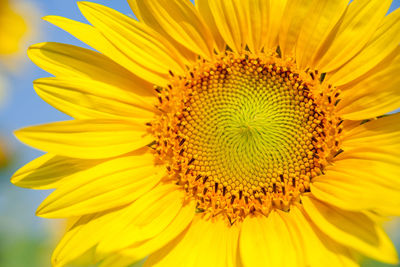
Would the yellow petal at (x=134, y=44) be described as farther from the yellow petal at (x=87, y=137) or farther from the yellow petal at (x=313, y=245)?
the yellow petal at (x=313, y=245)

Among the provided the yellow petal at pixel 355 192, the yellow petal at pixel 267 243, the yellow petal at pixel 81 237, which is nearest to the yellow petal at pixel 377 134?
the yellow petal at pixel 355 192

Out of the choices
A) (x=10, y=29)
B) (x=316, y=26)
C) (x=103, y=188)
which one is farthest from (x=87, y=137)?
(x=10, y=29)

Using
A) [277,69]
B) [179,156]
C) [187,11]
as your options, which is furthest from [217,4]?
[179,156]

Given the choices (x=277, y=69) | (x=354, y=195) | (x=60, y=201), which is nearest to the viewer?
(x=354, y=195)

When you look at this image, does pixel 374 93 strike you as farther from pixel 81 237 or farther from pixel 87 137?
pixel 81 237

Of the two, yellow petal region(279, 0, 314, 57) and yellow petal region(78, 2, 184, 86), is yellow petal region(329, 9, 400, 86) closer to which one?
yellow petal region(279, 0, 314, 57)

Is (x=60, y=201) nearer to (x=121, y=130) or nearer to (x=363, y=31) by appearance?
(x=121, y=130)
